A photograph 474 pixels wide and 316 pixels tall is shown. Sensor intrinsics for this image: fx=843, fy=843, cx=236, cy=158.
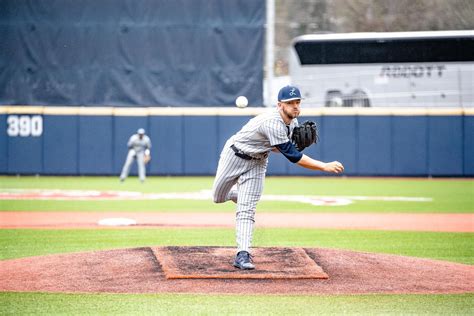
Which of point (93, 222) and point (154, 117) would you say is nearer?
point (93, 222)

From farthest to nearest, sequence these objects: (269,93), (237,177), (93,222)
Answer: (269,93) → (93,222) → (237,177)

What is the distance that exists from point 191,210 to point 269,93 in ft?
31.5

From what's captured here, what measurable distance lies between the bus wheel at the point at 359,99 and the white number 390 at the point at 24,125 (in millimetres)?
9325

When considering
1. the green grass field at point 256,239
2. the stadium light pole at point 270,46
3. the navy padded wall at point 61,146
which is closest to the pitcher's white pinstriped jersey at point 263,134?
the green grass field at point 256,239

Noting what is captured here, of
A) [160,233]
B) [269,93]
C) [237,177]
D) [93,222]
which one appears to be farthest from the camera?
[269,93]

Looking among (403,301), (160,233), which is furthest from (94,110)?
(403,301)

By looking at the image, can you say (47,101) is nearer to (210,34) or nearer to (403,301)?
(210,34)

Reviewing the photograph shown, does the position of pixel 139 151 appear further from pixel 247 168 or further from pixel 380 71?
pixel 247 168

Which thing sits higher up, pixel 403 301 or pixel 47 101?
pixel 47 101

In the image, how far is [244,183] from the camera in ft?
24.6

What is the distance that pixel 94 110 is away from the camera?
80.3ft

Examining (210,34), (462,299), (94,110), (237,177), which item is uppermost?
(210,34)

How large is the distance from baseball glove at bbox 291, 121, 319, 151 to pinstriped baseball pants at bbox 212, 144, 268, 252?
0.41 metres

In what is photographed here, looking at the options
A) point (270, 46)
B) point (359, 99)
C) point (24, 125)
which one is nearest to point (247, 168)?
point (270, 46)
